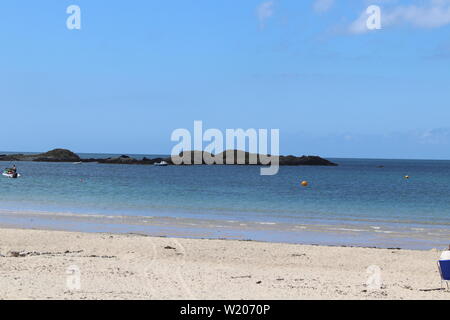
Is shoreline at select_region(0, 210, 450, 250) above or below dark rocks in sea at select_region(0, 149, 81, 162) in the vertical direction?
below

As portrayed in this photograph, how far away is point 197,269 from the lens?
1452 centimetres

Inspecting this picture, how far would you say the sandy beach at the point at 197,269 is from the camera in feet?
37.5

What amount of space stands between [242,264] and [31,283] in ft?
20.7

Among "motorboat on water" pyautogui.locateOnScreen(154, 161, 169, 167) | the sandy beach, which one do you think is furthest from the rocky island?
the sandy beach

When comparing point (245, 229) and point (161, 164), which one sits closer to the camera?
point (245, 229)

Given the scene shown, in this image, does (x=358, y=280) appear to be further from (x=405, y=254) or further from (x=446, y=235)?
(x=446, y=235)

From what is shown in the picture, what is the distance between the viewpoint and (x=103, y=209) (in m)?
36.4

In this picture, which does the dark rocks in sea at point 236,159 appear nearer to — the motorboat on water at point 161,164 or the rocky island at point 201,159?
the rocky island at point 201,159

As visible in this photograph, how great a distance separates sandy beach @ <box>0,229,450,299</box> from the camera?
1144cm

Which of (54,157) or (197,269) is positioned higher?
(54,157)

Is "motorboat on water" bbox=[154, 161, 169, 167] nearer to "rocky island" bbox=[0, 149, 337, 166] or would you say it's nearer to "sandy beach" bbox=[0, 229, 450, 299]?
"rocky island" bbox=[0, 149, 337, 166]

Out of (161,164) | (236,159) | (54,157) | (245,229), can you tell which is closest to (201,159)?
(236,159)

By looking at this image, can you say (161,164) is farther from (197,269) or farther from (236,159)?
(197,269)
